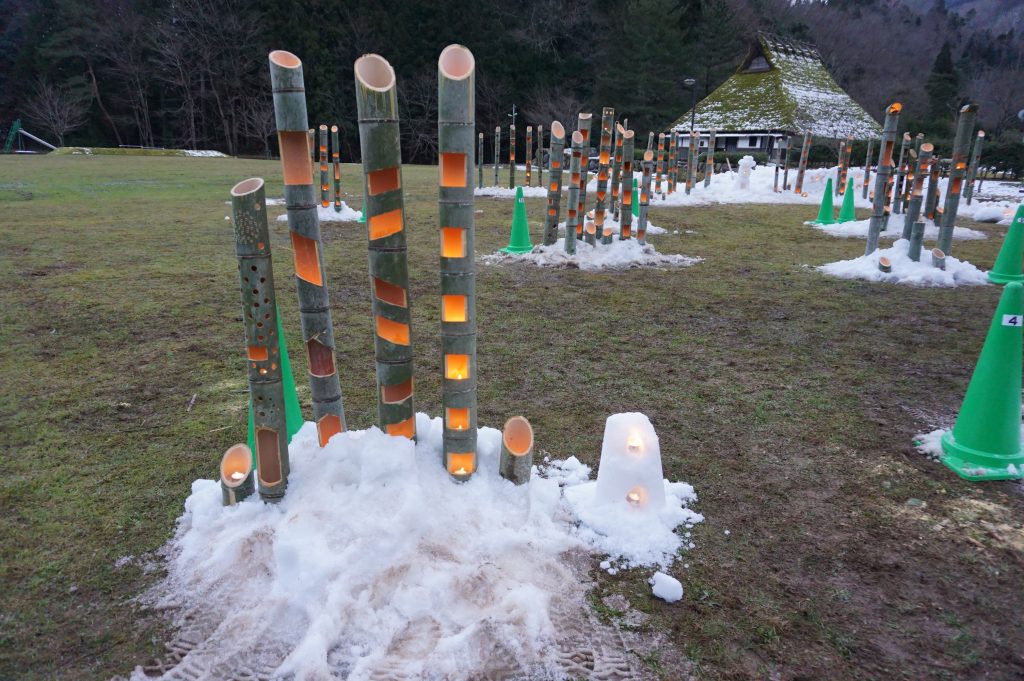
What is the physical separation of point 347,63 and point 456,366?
40.9 metres

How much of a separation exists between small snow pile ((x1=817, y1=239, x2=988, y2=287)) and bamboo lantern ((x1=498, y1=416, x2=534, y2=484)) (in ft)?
21.0

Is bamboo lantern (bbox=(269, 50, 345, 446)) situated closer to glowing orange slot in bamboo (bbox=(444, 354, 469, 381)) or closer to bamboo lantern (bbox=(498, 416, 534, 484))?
glowing orange slot in bamboo (bbox=(444, 354, 469, 381))

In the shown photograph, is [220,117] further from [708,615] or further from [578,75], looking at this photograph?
[708,615]

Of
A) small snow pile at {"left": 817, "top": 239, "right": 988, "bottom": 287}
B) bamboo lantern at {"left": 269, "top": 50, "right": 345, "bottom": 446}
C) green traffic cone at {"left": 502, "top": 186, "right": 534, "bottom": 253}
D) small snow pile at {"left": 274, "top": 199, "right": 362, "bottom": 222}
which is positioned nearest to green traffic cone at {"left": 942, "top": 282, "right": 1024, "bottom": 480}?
bamboo lantern at {"left": 269, "top": 50, "right": 345, "bottom": 446}

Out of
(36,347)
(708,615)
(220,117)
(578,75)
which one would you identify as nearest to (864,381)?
(708,615)

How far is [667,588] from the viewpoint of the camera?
7.63 feet

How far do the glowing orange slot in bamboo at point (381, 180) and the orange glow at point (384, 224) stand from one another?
0.09 m

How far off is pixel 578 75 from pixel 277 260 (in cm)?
3616

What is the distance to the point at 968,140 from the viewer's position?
23.9 ft

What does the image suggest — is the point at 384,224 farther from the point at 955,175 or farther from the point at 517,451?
the point at 955,175

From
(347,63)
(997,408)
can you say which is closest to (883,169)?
(997,408)

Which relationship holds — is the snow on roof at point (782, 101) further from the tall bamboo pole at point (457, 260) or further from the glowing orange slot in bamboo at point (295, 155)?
the glowing orange slot in bamboo at point (295, 155)

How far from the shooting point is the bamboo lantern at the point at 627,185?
8070 mm

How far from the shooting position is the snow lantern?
2.69 meters
